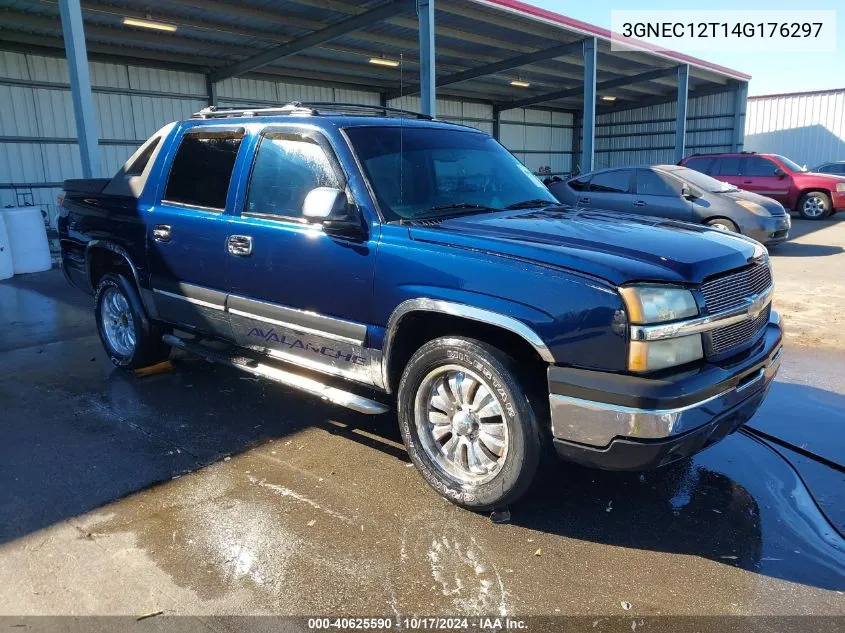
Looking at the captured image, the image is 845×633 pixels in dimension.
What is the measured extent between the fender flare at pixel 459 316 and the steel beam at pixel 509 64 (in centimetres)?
1655

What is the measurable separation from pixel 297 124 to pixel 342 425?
1.97 m

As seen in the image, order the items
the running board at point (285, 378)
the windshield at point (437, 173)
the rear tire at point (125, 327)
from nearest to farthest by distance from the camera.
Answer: the running board at point (285, 378), the windshield at point (437, 173), the rear tire at point (125, 327)

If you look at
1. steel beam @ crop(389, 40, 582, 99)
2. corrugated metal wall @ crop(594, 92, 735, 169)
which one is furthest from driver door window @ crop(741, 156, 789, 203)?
corrugated metal wall @ crop(594, 92, 735, 169)

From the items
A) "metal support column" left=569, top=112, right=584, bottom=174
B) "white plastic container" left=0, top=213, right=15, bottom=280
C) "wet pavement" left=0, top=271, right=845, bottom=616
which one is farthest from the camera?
"metal support column" left=569, top=112, right=584, bottom=174

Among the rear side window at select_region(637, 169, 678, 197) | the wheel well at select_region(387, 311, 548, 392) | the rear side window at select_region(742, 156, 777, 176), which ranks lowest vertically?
the wheel well at select_region(387, 311, 548, 392)

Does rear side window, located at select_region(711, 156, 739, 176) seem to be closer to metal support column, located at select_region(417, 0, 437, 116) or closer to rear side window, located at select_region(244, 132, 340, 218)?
metal support column, located at select_region(417, 0, 437, 116)

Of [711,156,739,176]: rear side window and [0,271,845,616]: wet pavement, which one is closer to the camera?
[0,271,845,616]: wet pavement

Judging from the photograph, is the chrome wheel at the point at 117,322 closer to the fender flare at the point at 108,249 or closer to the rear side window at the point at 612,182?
the fender flare at the point at 108,249

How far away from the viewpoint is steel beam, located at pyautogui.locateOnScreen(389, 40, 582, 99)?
58.7ft

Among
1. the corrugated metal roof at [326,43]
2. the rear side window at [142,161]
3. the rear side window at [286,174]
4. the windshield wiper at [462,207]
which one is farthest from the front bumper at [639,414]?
the corrugated metal roof at [326,43]

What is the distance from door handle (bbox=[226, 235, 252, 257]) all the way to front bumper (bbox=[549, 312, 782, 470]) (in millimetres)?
2142

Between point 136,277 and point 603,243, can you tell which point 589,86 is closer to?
point 136,277

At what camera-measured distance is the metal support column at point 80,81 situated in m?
9.38

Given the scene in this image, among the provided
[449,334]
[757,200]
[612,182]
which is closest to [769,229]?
[757,200]
